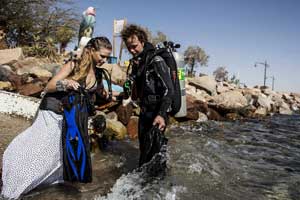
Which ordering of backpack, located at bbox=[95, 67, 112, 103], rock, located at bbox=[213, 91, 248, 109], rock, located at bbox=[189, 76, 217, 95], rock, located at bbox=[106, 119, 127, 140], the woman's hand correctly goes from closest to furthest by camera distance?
the woman's hand
backpack, located at bbox=[95, 67, 112, 103]
rock, located at bbox=[106, 119, 127, 140]
rock, located at bbox=[213, 91, 248, 109]
rock, located at bbox=[189, 76, 217, 95]

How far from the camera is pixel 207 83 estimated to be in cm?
1733

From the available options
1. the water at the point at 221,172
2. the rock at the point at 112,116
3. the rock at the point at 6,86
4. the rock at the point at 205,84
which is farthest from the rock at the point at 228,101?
the rock at the point at 6,86

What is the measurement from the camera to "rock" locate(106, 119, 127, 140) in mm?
6070

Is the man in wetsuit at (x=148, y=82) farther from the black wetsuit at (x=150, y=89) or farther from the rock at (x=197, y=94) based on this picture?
the rock at (x=197, y=94)

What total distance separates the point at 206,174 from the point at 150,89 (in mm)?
1877

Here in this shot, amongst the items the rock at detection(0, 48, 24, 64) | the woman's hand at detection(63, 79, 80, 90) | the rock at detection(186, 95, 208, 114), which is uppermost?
the rock at detection(0, 48, 24, 64)

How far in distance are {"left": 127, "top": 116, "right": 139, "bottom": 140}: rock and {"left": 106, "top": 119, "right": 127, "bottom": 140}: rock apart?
0.58 feet

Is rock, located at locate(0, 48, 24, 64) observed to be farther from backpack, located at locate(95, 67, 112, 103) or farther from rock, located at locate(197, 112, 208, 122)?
backpack, located at locate(95, 67, 112, 103)

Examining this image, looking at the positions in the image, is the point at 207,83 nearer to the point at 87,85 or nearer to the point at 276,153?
the point at 276,153

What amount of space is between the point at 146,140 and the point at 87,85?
1.01 m

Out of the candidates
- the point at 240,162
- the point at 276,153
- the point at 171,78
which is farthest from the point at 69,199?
the point at 276,153

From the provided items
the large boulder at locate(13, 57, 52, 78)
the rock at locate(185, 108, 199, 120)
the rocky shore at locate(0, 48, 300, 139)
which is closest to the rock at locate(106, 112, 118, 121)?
the rocky shore at locate(0, 48, 300, 139)

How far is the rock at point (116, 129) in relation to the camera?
607 centimetres

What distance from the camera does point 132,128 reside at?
6738mm
